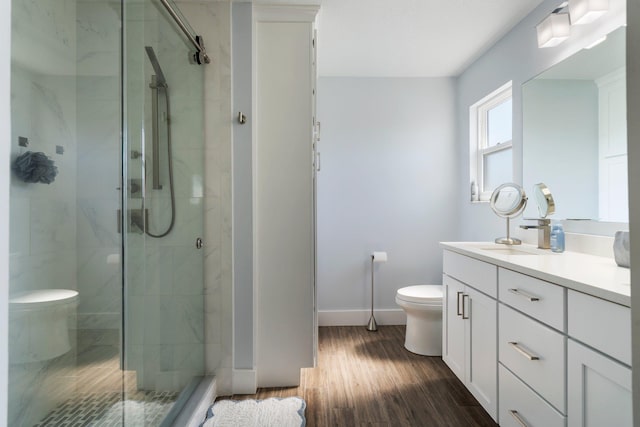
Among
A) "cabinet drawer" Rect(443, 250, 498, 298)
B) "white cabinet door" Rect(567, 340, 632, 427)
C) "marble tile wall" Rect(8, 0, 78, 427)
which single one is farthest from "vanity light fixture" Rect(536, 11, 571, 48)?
"marble tile wall" Rect(8, 0, 78, 427)

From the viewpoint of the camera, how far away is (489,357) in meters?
1.54

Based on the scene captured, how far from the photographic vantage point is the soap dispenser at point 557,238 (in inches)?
68.7

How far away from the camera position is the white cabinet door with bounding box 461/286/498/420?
1502 millimetres

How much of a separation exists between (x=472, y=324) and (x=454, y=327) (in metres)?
0.23

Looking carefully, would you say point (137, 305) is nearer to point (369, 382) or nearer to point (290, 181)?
point (290, 181)

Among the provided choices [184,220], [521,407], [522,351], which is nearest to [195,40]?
[184,220]

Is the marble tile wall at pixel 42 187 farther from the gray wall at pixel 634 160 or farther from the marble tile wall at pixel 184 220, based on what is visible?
the gray wall at pixel 634 160

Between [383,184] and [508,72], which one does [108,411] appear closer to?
[383,184]

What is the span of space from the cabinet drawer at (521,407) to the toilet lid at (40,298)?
159cm

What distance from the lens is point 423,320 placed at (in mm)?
2393

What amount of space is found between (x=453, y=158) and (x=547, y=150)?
109cm

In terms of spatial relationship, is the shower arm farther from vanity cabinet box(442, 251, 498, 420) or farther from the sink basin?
the sink basin

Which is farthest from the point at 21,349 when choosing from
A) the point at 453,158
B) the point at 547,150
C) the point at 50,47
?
the point at 453,158

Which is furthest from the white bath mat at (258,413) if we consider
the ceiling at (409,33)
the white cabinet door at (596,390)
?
the ceiling at (409,33)
